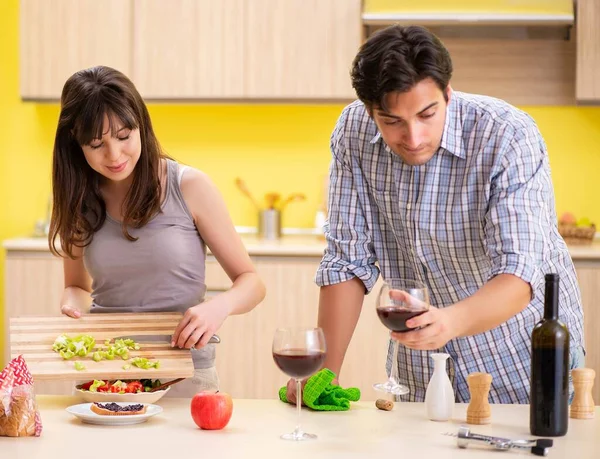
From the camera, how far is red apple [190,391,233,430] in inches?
73.2

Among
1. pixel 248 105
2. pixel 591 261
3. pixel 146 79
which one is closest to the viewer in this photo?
pixel 591 261

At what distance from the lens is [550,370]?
177 centimetres

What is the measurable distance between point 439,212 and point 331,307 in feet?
1.17

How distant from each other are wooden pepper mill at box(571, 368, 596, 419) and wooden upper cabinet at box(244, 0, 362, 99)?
2741 mm

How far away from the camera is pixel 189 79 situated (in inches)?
181

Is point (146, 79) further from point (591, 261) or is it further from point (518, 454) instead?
point (518, 454)

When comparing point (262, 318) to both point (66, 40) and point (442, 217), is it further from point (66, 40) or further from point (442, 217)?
point (442, 217)

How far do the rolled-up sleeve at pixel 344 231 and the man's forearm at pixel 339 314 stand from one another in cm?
2

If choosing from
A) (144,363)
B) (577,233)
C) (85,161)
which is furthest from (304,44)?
(144,363)

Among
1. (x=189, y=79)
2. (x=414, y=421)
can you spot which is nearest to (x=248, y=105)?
(x=189, y=79)

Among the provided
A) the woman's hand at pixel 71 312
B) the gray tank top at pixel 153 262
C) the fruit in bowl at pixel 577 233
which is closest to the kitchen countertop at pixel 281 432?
the woman's hand at pixel 71 312

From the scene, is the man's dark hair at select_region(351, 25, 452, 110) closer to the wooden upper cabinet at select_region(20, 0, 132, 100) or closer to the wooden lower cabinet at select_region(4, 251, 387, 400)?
the wooden lower cabinet at select_region(4, 251, 387, 400)

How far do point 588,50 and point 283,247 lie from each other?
174cm

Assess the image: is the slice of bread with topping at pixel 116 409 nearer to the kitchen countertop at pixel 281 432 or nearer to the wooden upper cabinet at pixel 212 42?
the kitchen countertop at pixel 281 432
